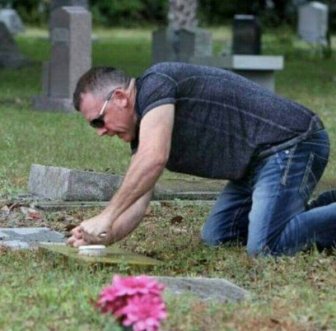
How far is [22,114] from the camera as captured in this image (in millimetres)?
16047

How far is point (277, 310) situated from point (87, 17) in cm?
1158

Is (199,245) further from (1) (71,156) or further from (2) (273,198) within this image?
(1) (71,156)

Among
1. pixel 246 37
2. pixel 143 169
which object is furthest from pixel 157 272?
pixel 246 37

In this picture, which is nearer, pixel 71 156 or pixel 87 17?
pixel 71 156

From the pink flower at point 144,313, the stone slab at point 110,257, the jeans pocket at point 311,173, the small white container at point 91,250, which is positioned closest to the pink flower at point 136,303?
the pink flower at point 144,313

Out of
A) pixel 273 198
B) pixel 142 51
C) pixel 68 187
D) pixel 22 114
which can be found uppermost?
pixel 273 198

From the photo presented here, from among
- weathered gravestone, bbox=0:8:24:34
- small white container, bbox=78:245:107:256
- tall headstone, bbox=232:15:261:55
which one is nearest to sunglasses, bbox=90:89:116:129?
small white container, bbox=78:245:107:256

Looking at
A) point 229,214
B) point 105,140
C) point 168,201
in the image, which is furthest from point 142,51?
point 229,214

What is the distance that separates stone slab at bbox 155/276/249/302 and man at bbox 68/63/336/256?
0.63 meters

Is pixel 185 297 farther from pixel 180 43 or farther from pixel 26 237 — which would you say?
pixel 180 43

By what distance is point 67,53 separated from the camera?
16891mm

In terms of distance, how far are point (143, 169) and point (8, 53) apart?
17.4 metres

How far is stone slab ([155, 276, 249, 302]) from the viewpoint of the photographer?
5.72 metres

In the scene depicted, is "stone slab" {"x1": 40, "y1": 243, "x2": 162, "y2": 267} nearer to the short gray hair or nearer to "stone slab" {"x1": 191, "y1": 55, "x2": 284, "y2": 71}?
the short gray hair
